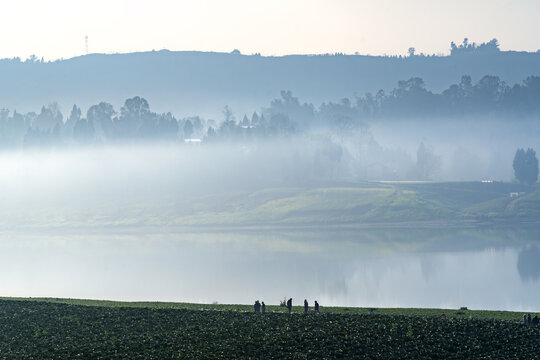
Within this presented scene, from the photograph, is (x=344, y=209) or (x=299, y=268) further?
(x=344, y=209)

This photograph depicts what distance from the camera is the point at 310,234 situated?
152 m

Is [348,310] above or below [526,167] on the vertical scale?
below

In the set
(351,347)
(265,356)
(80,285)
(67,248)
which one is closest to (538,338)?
(351,347)

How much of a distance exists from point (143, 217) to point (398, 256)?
98357 millimetres

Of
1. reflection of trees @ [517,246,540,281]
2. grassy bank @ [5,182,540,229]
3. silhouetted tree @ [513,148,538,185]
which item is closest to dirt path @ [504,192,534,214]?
grassy bank @ [5,182,540,229]

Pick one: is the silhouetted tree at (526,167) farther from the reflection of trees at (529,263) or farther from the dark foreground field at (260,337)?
the dark foreground field at (260,337)

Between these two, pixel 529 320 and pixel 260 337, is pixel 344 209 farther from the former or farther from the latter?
pixel 260 337

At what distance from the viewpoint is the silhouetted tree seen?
184875 millimetres

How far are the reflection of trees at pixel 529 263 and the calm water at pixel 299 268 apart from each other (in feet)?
0.41

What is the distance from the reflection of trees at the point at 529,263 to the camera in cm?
8650

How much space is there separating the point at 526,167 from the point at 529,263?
9263 centimetres

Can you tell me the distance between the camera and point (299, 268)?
96.1 m

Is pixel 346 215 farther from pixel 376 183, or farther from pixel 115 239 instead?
pixel 115 239

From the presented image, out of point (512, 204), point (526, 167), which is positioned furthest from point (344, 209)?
point (526, 167)
